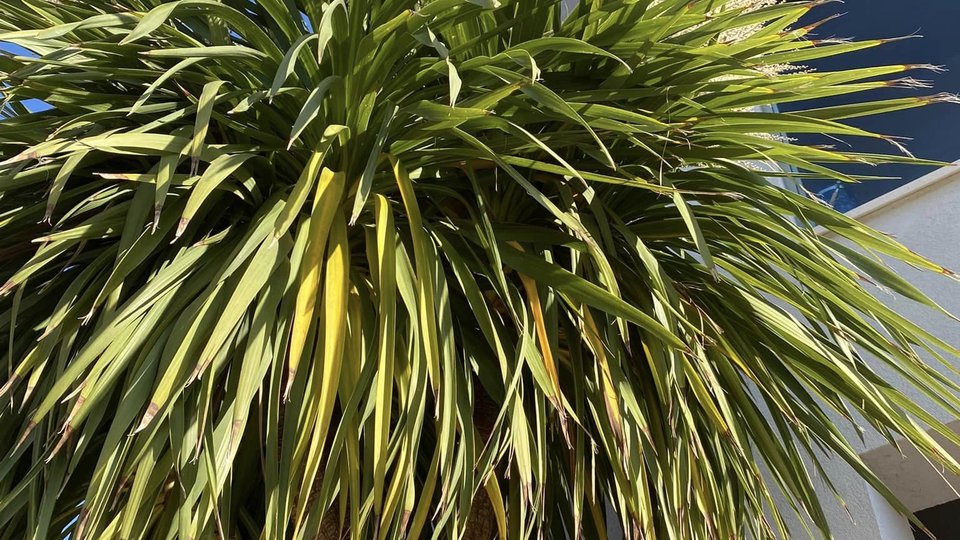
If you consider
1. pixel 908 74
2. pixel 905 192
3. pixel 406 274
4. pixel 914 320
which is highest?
pixel 406 274

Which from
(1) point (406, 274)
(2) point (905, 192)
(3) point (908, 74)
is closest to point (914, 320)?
(2) point (905, 192)

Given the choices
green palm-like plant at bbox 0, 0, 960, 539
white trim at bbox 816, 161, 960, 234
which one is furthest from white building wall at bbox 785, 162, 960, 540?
green palm-like plant at bbox 0, 0, 960, 539

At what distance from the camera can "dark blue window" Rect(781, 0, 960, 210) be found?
2.06 m

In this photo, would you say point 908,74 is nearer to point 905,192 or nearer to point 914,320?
point 905,192

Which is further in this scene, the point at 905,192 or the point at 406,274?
the point at 905,192

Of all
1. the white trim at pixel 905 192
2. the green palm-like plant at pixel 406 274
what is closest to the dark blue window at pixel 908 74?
the white trim at pixel 905 192

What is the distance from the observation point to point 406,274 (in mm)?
982

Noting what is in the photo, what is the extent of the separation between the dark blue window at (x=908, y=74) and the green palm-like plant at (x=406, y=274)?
91 cm

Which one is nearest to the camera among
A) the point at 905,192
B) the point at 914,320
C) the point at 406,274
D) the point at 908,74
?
the point at 406,274

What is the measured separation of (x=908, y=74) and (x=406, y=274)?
1.76 meters

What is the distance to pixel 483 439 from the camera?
1.20m

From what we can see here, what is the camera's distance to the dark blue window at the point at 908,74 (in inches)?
81.1

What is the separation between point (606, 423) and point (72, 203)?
2.51 ft

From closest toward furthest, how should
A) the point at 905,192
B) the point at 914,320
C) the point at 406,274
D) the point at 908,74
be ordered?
the point at 406,274 < the point at 914,320 < the point at 905,192 < the point at 908,74
